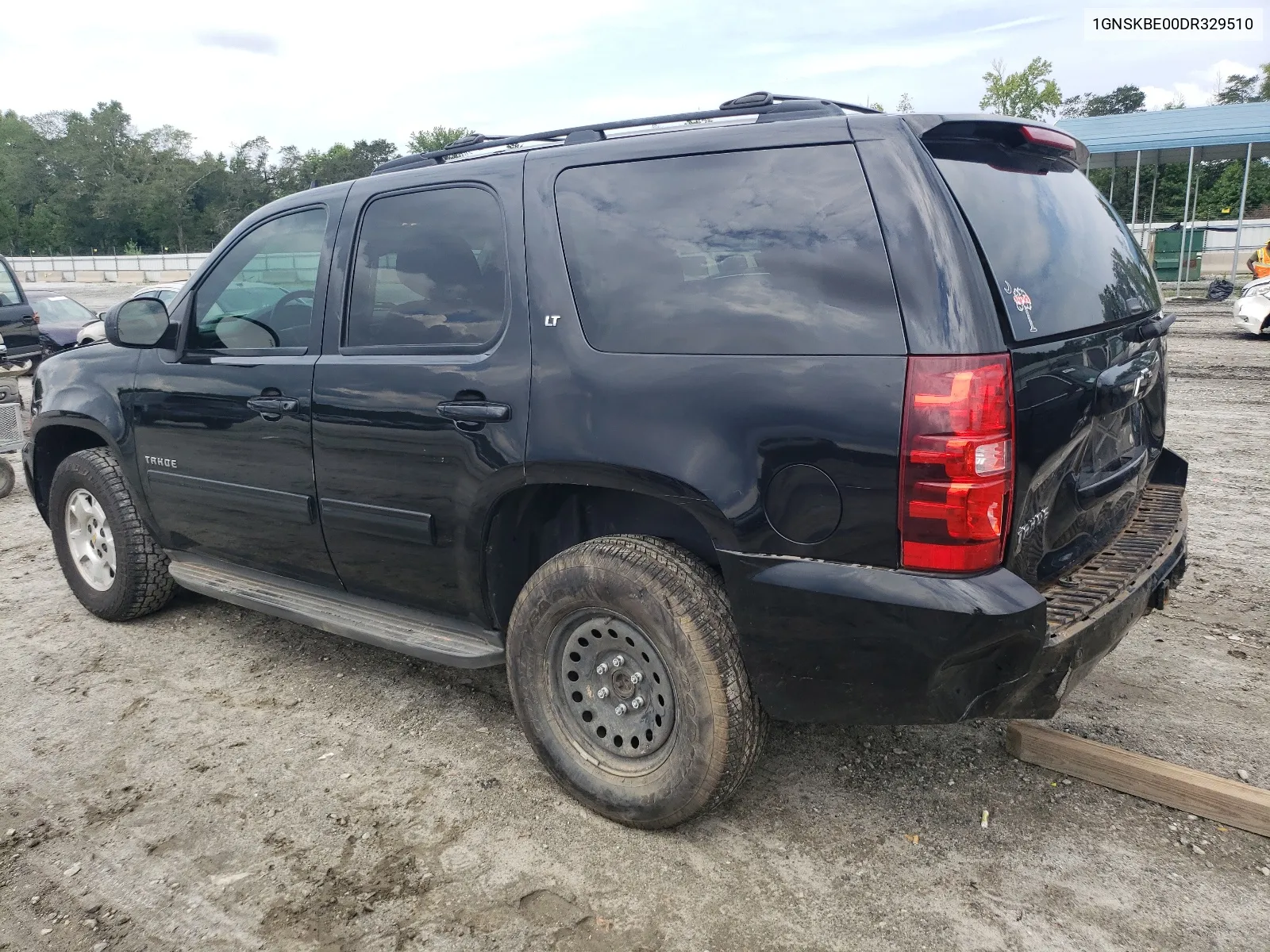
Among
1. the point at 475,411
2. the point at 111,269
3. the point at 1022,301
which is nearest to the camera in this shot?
the point at 1022,301

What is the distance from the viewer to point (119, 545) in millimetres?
4602

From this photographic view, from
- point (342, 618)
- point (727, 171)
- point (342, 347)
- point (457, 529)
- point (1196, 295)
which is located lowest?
point (1196, 295)

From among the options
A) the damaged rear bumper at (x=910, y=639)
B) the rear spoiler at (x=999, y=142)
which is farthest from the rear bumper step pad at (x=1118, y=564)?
the rear spoiler at (x=999, y=142)

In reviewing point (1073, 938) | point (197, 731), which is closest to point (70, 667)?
point (197, 731)

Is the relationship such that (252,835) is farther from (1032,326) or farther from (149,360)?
(1032,326)

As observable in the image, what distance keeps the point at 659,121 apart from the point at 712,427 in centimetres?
111

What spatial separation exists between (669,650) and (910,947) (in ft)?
3.12

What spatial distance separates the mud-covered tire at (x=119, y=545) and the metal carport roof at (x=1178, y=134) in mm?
21789

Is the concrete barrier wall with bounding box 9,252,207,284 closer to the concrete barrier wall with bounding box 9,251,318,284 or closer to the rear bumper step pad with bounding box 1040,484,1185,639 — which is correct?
the concrete barrier wall with bounding box 9,251,318,284

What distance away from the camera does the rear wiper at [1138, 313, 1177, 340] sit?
3119 mm

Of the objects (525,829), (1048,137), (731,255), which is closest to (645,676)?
(525,829)

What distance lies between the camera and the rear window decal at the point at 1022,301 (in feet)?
8.17

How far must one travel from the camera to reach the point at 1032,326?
2506 mm

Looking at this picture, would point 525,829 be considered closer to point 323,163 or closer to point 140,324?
point 140,324
